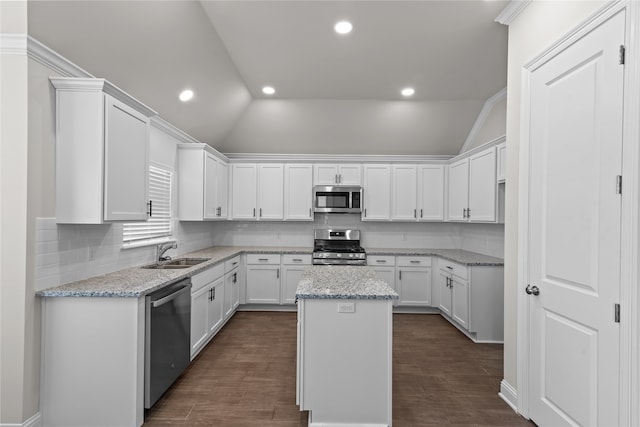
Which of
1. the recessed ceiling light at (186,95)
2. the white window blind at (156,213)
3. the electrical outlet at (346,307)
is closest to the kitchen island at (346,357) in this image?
the electrical outlet at (346,307)

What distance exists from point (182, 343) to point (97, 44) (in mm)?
2499

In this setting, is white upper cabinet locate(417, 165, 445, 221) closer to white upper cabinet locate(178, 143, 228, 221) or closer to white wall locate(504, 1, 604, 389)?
white wall locate(504, 1, 604, 389)

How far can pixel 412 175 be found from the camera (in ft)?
17.6

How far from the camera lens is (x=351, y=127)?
5160 mm

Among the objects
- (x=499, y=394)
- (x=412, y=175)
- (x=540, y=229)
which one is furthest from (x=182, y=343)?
(x=412, y=175)

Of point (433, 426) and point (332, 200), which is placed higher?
point (332, 200)

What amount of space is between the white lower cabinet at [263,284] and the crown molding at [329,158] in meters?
1.71

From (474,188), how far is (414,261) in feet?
4.55

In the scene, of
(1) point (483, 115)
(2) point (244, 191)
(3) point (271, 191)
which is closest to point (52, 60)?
(2) point (244, 191)

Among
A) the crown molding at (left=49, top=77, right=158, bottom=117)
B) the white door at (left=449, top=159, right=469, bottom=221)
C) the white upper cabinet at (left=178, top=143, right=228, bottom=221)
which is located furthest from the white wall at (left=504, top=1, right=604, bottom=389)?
the white upper cabinet at (left=178, top=143, right=228, bottom=221)

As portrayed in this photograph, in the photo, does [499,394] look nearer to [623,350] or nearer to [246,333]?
[623,350]

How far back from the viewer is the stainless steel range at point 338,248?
494 cm

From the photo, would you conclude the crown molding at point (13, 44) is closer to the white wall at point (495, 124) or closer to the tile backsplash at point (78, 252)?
the tile backsplash at point (78, 252)

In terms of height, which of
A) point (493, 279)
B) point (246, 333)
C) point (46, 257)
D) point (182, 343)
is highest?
point (46, 257)
